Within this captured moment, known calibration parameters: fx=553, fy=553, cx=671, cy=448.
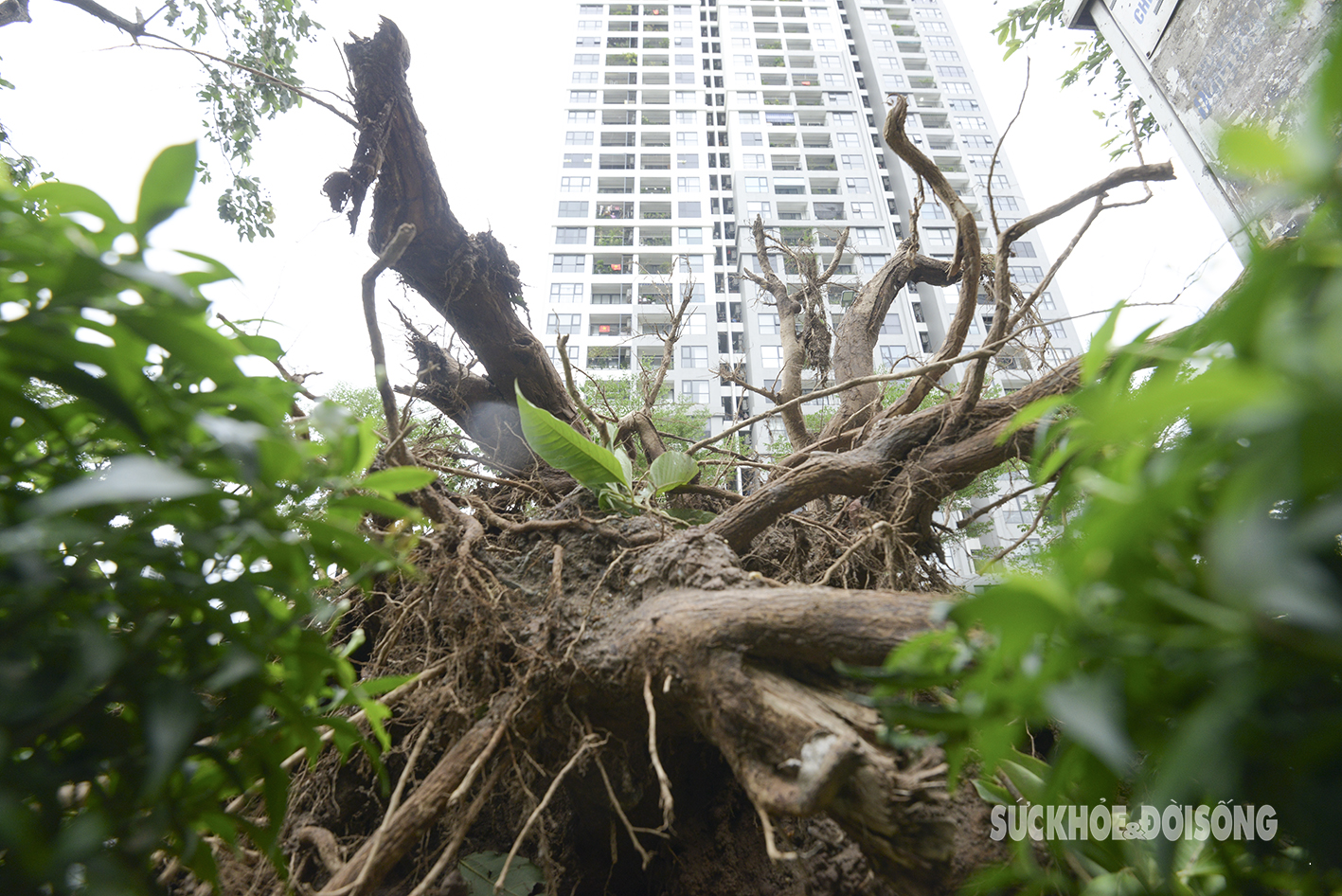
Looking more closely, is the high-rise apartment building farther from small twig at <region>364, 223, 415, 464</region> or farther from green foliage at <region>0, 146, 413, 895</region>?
green foliage at <region>0, 146, 413, 895</region>

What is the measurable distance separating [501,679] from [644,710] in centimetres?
29

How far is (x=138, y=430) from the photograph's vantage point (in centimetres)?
35

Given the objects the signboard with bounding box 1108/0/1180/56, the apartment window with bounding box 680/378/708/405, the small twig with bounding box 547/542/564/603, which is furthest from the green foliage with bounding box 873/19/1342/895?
the apartment window with bounding box 680/378/708/405

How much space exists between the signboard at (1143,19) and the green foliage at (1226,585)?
2.48 metres

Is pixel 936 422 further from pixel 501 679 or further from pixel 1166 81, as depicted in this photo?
pixel 1166 81

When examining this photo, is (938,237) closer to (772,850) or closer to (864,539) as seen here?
(864,539)

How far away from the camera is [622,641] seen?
1.00 metres

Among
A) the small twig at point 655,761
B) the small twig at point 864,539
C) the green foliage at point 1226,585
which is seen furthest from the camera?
the small twig at point 864,539

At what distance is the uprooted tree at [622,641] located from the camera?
30.3 inches

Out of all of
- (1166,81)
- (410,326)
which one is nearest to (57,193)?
(410,326)

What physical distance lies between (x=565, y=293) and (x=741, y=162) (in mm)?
8327

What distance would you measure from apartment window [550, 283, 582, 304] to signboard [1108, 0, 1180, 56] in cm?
1811

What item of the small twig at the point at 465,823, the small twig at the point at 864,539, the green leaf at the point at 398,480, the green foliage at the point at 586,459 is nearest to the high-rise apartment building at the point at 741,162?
the small twig at the point at 864,539

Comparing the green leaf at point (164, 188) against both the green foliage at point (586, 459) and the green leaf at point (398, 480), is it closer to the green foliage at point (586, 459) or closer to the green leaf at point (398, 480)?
the green leaf at point (398, 480)
